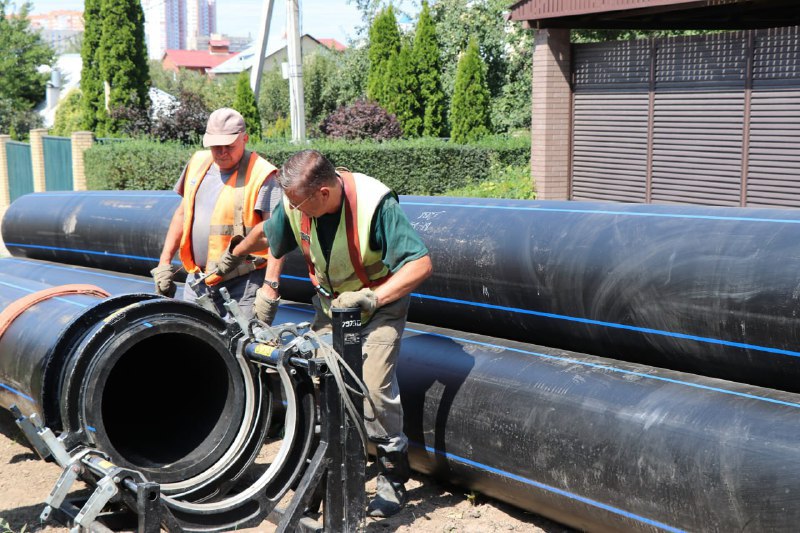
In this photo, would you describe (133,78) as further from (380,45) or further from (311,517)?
(311,517)

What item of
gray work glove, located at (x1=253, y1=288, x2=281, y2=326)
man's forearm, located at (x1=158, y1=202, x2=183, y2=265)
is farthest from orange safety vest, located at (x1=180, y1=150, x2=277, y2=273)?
gray work glove, located at (x1=253, y1=288, x2=281, y2=326)

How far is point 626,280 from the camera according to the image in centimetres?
423

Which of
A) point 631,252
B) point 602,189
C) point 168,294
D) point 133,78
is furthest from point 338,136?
point 631,252

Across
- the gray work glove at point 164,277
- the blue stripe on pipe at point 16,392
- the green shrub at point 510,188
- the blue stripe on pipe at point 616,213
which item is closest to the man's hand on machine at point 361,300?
the blue stripe on pipe at point 616,213

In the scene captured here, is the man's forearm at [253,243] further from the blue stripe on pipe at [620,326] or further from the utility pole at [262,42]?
the utility pole at [262,42]

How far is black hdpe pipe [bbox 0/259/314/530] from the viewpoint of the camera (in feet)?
12.8

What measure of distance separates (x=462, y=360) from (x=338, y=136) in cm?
1816

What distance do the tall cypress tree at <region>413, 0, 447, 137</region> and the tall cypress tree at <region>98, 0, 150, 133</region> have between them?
7425mm

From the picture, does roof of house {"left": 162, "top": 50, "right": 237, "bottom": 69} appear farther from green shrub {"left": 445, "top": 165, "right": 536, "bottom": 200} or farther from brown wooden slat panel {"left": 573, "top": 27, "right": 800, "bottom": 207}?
brown wooden slat panel {"left": 573, "top": 27, "right": 800, "bottom": 207}

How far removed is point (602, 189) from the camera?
1342 centimetres

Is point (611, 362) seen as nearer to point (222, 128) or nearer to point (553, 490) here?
point (553, 490)

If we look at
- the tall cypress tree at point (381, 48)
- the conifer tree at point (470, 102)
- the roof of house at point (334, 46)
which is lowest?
the conifer tree at point (470, 102)

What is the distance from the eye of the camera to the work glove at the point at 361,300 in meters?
3.96

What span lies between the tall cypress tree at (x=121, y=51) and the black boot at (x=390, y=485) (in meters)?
19.1
